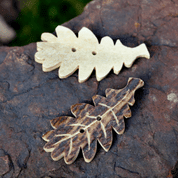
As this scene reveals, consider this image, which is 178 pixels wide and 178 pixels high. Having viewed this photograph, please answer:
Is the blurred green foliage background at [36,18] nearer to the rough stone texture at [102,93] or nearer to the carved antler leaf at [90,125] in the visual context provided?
the rough stone texture at [102,93]

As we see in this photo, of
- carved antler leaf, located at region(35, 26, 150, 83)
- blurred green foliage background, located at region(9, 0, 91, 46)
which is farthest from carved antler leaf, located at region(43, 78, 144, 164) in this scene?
blurred green foliage background, located at region(9, 0, 91, 46)

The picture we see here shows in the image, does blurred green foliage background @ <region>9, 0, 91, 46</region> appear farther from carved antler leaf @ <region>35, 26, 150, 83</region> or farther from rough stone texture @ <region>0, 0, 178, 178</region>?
carved antler leaf @ <region>35, 26, 150, 83</region>

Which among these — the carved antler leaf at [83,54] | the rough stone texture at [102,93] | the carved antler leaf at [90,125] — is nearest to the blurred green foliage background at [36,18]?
the rough stone texture at [102,93]

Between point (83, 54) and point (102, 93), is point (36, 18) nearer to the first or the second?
point (83, 54)

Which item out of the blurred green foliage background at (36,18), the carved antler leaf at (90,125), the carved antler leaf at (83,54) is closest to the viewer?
the carved antler leaf at (90,125)

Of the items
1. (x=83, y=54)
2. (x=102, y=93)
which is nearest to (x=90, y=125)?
(x=102, y=93)

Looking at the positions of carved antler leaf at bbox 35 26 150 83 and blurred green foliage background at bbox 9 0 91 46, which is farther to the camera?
blurred green foliage background at bbox 9 0 91 46
